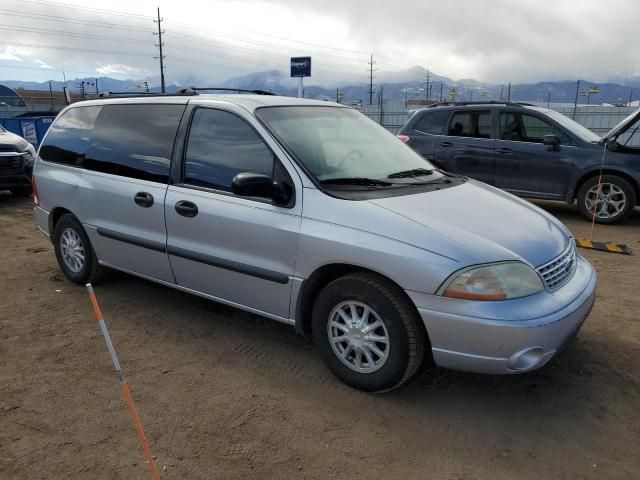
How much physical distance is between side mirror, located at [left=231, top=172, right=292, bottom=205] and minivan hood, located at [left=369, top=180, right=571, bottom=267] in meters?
0.56

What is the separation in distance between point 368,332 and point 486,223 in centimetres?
92

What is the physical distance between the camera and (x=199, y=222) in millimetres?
3672

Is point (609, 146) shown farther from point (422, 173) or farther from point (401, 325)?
point (401, 325)

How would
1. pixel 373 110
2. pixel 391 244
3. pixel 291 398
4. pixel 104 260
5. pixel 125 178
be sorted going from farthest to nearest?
pixel 373 110, pixel 104 260, pixel 125 178, pixel 291 398, pixel 391 244

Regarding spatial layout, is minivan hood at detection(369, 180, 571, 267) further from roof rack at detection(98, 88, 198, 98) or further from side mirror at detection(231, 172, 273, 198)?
roof rack at detection(98, 88, 198, 98)

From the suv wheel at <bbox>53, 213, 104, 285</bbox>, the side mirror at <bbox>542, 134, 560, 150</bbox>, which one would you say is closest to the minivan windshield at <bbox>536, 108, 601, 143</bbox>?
the side mirror at <bbox>542, 134, 560, 150</bbox>

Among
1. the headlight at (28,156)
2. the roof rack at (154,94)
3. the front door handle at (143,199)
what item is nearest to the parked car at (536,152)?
the roof rack at (154,94)

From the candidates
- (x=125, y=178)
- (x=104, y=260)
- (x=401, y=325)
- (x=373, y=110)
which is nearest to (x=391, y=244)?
(x=401, y=325)

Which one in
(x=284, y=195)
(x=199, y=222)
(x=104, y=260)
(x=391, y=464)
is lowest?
(x=391, y=464)

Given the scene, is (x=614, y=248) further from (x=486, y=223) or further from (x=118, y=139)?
(x=118, y=139)

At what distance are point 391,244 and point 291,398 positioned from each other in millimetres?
1102

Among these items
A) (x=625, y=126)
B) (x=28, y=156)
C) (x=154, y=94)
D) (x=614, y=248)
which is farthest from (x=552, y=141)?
(x=28, y=156)

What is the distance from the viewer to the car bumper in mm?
2695

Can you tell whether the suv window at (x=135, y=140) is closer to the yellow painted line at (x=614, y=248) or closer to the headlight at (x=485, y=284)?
the headlight at (x=485, y=284)
